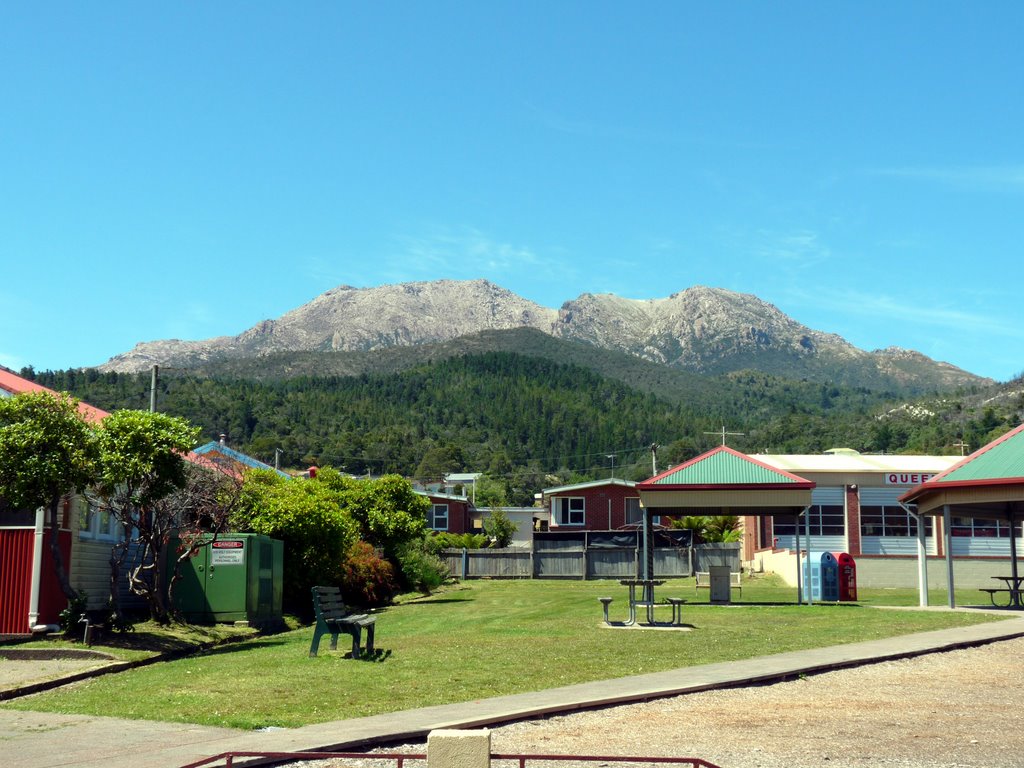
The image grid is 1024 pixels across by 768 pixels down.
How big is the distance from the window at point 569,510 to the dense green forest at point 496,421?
149 ft

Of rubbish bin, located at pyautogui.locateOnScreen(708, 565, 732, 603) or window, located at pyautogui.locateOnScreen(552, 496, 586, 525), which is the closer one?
rubbish bin, located at pyautogui.locateOnScreen(708, 565, 732, 603)

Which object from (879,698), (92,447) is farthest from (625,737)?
Result: (92,447)

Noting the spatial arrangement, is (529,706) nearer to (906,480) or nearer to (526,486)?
(906,480)

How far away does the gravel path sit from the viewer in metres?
9.54

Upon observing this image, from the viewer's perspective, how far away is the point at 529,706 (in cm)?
1149

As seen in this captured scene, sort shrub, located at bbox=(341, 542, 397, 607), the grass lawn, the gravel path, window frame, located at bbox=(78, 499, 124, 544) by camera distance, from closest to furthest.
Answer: the gravel path < the grass lawn < window frame, located at bbox=(78, 499, 124, 544) < shrub, located at bbox=(341, 542, 397, 607)

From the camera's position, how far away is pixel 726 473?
2955cm

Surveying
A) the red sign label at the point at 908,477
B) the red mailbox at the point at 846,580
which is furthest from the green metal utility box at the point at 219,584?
the red sign label at the point at 908,477

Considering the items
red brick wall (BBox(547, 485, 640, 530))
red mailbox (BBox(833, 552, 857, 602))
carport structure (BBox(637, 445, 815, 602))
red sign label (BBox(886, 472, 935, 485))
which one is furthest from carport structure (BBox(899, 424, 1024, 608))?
red brick wall (BBox(547, 485, 640, 530))

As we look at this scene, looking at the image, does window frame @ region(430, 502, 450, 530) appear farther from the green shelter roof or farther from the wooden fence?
the green shelter roof

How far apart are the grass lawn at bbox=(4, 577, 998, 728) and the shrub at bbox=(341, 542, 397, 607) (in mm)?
3791

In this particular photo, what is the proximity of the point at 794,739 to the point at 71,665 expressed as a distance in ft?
36.8

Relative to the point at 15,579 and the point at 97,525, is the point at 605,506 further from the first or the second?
the point at 15,579

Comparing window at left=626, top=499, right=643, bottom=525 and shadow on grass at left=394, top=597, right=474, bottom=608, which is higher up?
window at left=626, top=499, right=643, bottom=525
